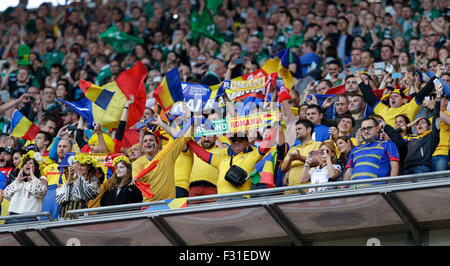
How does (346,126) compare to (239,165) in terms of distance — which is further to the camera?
(346,126)

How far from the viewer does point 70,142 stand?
13.7m

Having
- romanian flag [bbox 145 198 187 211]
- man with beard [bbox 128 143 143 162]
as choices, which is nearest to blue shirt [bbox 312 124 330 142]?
romanian flag [bbox 145 198 187 211]

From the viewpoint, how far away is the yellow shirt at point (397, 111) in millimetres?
12156

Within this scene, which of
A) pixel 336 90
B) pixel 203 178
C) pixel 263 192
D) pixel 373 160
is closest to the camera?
pixel 373 160

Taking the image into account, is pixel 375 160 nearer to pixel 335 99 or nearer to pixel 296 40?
pixel 335 99

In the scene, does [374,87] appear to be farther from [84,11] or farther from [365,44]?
[84,11]

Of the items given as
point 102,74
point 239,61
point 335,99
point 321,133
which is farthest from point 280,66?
point 102,74

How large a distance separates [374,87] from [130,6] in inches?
386

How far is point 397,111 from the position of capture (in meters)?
12.3

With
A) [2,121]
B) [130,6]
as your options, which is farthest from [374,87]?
[130,6]

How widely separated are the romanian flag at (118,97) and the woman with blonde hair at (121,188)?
176 centimetres

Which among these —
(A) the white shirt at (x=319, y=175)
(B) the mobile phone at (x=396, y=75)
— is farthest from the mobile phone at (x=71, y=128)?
(B) the mobile phone at (x=396, y=75)

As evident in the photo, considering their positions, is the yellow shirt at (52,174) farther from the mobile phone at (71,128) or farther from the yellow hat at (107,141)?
the mobile phone at (71,128)

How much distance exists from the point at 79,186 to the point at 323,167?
3138 mm
